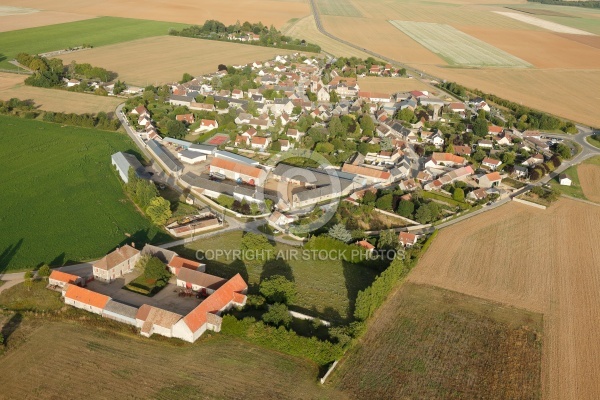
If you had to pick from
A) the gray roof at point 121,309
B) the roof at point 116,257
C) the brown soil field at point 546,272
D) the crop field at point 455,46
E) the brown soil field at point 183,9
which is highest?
the brown soil field at point 183,9

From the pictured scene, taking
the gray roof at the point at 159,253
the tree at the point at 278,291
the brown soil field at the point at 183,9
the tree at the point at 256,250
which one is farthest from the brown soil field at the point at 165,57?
the tree at the point at 278,291

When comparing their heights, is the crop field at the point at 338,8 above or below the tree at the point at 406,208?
above

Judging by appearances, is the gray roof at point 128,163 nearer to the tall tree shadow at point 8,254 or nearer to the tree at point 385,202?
the tall tree shadow at point 8,254

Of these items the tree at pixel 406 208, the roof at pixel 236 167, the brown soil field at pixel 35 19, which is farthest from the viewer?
the brown soil field at pixel 35 19

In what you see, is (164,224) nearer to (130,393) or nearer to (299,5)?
(130,393)

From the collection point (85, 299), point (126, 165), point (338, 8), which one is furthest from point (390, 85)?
point (338, 8)

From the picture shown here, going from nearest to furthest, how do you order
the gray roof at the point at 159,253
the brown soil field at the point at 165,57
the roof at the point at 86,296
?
1. the roof at the point at 86,296
2. the gray roof at the point at 159,253
3. the brown soil field at the point at 165,57

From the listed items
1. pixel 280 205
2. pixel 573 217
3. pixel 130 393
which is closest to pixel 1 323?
pixel 130 393
